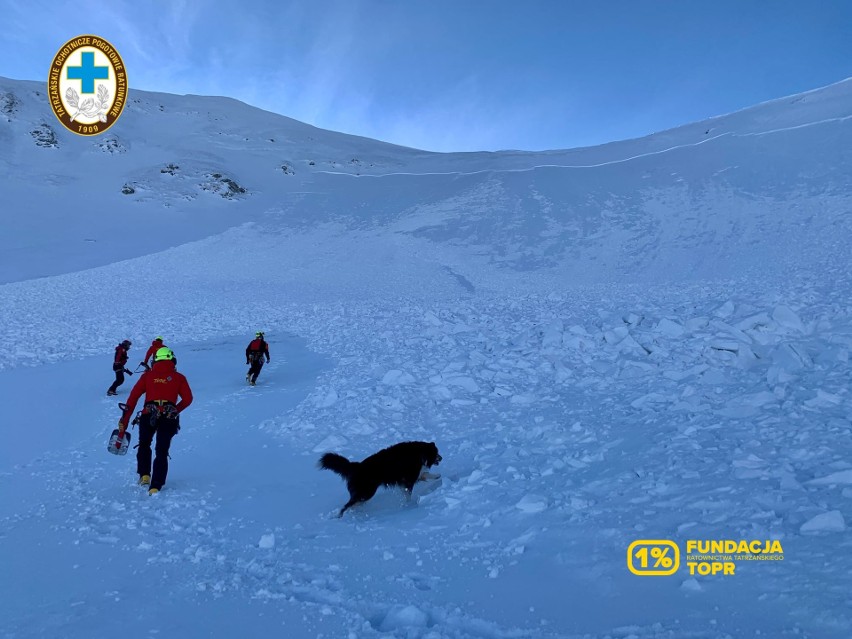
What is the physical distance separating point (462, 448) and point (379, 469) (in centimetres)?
166

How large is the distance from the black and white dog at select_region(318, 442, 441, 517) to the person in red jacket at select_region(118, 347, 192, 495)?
2.08 meters

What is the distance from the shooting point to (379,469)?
5.33 metres

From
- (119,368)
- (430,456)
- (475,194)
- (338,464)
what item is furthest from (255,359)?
(475,194)

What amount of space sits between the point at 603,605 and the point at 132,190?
48344 mm

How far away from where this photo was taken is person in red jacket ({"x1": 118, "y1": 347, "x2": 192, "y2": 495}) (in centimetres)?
605

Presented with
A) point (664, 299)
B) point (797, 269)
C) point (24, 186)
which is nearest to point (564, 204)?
point (797, 269)

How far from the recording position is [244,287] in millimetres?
25859

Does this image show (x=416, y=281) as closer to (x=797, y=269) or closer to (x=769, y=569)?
(x=797, y=269)

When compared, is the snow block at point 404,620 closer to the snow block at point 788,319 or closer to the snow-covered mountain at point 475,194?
the snow block at point 788,319

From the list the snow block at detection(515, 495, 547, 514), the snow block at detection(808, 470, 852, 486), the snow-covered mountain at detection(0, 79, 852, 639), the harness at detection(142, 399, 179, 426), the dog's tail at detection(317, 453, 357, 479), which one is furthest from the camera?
the harness at detection(142, 399, 179, 426)

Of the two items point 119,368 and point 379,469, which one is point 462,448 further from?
point 119,368

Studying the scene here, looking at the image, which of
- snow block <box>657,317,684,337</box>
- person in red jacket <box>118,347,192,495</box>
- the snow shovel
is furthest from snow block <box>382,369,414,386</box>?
snow block <box>657,317,684,337</box>

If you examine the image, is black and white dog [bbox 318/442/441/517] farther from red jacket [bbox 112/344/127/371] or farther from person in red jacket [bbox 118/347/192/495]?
red jacket [bbox 112/344/127/371]

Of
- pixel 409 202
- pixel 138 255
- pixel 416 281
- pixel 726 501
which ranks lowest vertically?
pixel 726 501
